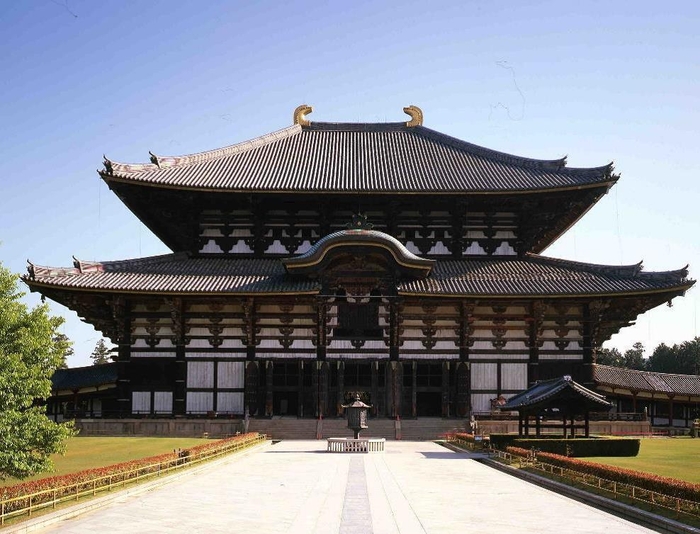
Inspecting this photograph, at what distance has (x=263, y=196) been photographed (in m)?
48.2

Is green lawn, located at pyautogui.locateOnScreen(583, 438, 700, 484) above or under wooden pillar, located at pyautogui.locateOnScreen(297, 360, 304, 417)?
under

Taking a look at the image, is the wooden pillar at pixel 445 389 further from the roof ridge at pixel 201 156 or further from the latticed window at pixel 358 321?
the roof ridge at pixel 201 156

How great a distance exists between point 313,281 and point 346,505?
87.3 feet

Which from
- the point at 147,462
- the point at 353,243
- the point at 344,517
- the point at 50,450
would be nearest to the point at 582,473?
the point at 344,517

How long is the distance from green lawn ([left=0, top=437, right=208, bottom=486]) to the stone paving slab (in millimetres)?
3743

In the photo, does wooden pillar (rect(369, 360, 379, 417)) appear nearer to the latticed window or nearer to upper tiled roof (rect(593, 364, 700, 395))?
the latticed window

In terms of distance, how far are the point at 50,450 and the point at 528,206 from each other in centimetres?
3460

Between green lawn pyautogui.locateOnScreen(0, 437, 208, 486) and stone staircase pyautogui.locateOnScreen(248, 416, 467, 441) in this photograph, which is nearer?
green lawn pyautogui.locateOnScreen(0, 437, 208, 486)

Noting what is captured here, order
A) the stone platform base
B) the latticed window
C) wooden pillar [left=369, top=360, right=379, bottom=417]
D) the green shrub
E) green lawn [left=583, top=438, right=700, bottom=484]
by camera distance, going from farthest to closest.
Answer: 1. the latticed window
2. wooden pillar [left=369, top=360, right=379, bottom=417]
3. the stone platform base
4. the green shrub
5. green lawn [left=583, top=438, right=700, bottom=484]

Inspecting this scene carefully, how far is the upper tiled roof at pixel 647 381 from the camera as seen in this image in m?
52.2

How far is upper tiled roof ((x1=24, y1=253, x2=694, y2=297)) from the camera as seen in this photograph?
43.3 meters

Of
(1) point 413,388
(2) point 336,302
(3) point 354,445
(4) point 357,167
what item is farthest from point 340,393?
(4) point 357,167

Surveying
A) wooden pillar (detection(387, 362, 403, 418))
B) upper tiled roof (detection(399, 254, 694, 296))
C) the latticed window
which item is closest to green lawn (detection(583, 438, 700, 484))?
upper tiled roof (detection(399, 254, 694, 296))

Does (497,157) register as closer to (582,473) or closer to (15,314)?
(582,473)
